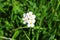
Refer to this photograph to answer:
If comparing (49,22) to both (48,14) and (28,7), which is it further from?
(28,7)

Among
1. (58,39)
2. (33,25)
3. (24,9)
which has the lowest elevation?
(58,39)

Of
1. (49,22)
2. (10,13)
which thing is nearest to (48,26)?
(49,22)

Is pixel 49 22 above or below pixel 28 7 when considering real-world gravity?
below

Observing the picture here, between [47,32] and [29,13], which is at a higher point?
[29,13]

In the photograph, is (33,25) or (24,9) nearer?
(33,25)

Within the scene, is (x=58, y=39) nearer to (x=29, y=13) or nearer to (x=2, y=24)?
(x=29, y=13)

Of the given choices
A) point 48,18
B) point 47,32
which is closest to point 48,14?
point 48,18
